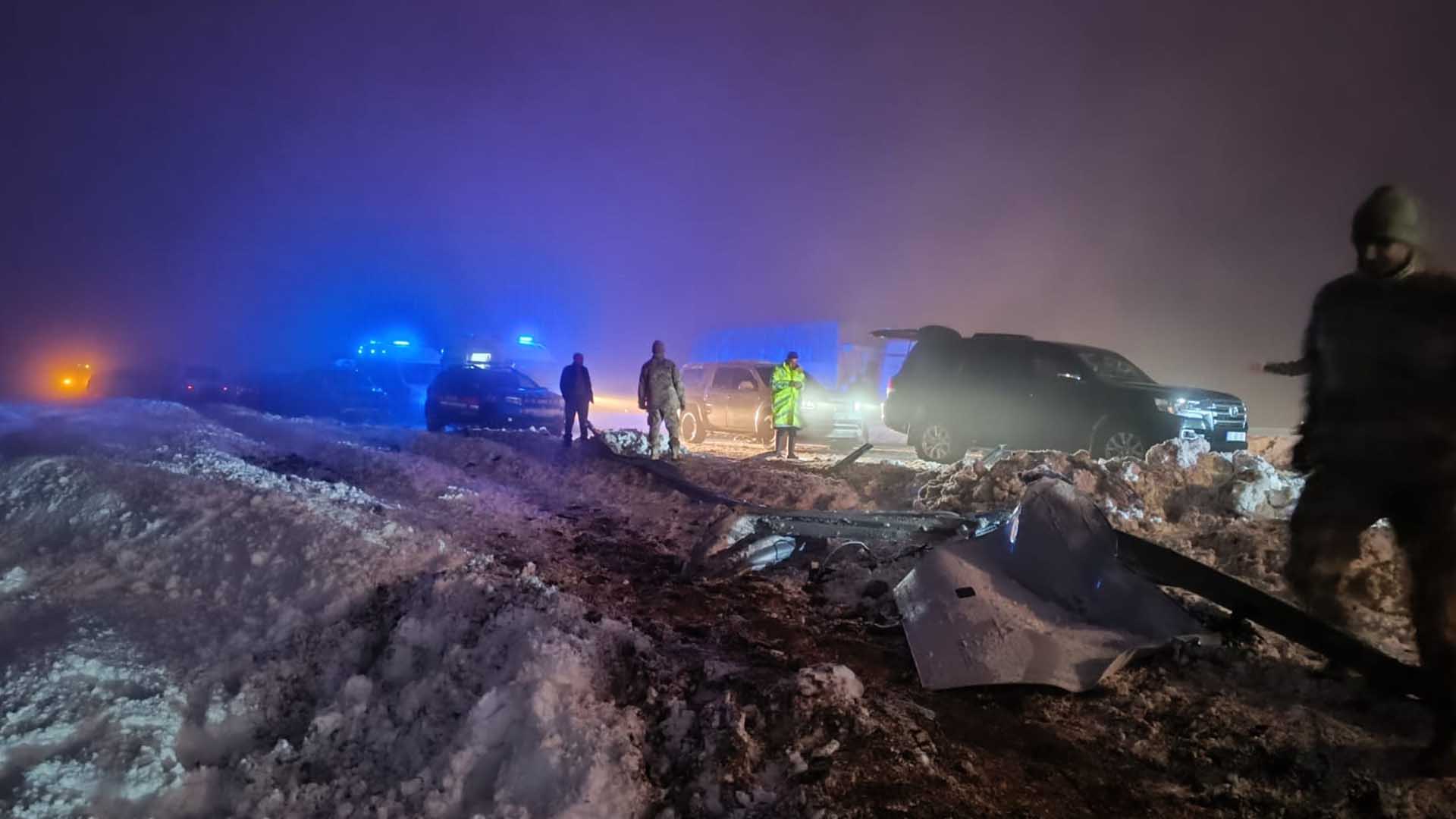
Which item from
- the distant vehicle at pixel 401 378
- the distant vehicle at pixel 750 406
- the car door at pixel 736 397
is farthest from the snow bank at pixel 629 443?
the distant vehicle at pixel 401 378

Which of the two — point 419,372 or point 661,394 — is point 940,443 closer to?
point 661,394

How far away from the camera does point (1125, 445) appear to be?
933 centimetres

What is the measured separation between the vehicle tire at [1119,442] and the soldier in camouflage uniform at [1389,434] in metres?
6.78

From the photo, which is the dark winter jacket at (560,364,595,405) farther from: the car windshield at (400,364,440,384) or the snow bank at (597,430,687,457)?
the car windshield at (400,364,440,384)

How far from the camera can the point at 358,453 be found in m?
8.60

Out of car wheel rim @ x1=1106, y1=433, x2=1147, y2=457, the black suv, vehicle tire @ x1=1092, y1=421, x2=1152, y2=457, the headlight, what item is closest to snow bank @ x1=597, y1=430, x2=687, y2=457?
the black suv

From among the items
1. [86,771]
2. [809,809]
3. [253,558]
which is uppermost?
[253,558]

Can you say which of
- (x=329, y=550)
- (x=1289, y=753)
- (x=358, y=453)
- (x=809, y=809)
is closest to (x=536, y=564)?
(x=329, y=550)

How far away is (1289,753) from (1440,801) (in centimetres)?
37

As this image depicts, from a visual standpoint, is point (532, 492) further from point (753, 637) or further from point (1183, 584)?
point (1183, 584)

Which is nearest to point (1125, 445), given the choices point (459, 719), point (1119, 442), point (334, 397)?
point (1119, 442)

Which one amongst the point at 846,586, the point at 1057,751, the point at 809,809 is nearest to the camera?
the point at 809,809

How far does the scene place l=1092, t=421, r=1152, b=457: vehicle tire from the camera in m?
9.25

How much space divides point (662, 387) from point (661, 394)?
12 cm
